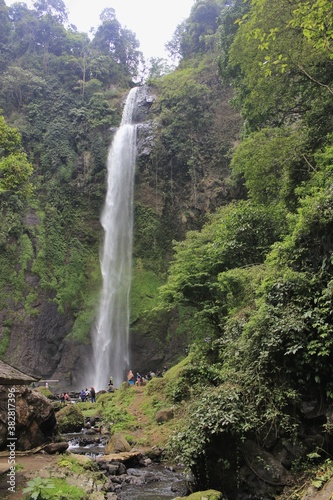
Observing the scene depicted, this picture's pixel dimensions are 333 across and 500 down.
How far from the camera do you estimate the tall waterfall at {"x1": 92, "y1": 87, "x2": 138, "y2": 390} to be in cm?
2462

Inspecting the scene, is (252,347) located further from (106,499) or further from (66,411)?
(66,411)

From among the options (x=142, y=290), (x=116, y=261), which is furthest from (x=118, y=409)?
(x=116, y=261)

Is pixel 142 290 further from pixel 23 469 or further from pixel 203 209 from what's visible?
pixel 23 469

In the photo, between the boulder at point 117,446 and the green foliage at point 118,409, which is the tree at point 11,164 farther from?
the green foliage at point 118,409

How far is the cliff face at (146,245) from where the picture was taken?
2486 centimetres

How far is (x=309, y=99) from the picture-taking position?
1351 centimetres

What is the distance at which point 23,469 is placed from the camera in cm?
750

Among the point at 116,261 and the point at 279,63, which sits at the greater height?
the point at 279,63

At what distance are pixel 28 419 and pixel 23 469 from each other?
82.7 inches

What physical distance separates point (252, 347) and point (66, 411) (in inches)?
388

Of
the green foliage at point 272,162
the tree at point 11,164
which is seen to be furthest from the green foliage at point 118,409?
the green foliage at point 272,162

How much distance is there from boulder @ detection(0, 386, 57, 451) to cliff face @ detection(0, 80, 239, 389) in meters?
14.8

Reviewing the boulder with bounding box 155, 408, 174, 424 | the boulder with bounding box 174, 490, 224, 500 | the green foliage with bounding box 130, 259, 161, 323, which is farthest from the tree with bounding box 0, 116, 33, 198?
the green foliage with bounding box 130, 259, 161, 323

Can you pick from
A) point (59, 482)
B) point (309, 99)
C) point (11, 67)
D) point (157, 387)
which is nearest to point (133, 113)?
point (11, 67)
